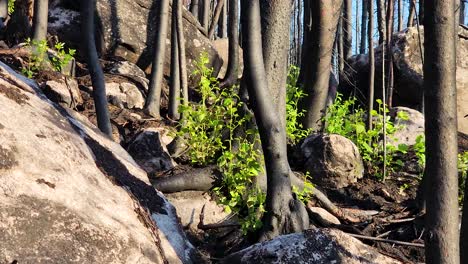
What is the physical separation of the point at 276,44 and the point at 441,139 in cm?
230

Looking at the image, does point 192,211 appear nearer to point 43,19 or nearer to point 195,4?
point 43,19

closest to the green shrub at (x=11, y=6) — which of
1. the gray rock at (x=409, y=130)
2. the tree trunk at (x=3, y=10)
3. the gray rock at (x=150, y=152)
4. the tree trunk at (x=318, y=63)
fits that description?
the tree trunk at (x=3, y=10)

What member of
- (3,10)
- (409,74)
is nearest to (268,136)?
(3,10)

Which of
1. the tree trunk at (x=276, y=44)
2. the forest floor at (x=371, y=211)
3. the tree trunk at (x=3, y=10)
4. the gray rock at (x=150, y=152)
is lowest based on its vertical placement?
the forest floor at (x=371, y=211)

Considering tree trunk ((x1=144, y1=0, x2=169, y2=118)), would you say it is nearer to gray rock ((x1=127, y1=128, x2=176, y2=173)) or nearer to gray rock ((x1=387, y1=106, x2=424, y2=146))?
gray rock ((x1=127, y1=128, x2=176, y2=173))

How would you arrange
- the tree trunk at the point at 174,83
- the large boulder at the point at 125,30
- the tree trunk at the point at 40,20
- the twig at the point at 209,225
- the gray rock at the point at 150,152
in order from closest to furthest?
the twig at the point at 209,225 < the gray rock at the point at 150,152 < the tree trunk at the point at 40,20 < the tree trunk at the point at 174,83 < the large boulder at the point at 125,30

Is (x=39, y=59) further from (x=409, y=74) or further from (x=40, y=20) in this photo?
(x=409, y=74)

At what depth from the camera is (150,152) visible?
624 cm

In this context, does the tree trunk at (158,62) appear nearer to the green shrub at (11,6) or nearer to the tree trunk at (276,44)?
the green shrub at (11,6)

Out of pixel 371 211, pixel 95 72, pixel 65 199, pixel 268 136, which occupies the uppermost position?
pixel 95 72

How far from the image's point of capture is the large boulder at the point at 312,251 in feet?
11.9

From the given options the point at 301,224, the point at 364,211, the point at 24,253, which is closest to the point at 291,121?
the point at 364,211

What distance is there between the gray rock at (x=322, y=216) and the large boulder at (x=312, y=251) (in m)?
1.48

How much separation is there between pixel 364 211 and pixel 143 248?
3.50m
